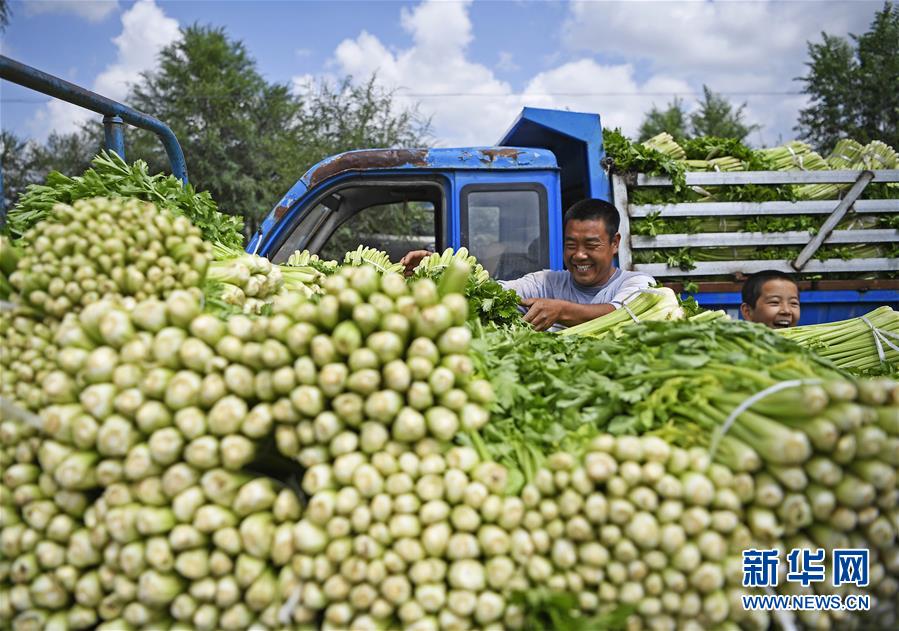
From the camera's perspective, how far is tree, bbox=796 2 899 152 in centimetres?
2644

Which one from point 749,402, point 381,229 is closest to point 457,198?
point 749,402

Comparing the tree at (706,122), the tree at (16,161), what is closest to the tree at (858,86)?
the tree at (706,122)

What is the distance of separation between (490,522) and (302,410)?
0.66 metres

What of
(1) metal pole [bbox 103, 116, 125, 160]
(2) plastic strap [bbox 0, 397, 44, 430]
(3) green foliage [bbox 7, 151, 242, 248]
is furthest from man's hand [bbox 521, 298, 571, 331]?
(2) plastic strap [bbox 0, 397, 44, 430]

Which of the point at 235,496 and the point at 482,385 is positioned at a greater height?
the point at 482,385

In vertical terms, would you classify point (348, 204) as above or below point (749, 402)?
above

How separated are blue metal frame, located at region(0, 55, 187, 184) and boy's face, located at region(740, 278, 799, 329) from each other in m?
4.91

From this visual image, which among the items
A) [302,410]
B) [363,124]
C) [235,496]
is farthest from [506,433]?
[363,124]

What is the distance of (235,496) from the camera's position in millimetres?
1776

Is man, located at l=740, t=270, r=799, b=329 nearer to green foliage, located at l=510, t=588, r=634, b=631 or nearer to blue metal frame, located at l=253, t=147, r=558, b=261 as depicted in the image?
blue metal frame, located at l=253, t=147, r=558, b=261

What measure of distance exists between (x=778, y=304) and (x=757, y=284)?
26 centimetres

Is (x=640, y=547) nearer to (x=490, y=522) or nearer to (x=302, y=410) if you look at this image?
(x=490, y=522)

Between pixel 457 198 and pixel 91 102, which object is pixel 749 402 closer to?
pixel 91 102

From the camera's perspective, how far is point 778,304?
16.2ft
